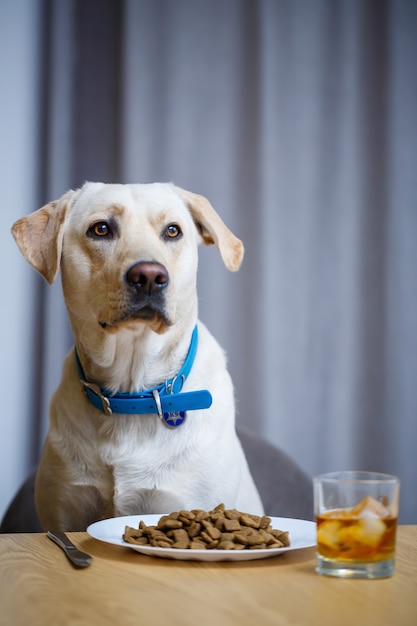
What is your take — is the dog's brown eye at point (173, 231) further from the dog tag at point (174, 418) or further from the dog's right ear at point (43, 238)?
the dog tag at point (174, 418)

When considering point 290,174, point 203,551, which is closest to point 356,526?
point 203,551

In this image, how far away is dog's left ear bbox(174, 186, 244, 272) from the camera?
1.82 metres

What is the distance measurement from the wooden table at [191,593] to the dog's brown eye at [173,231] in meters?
0.82

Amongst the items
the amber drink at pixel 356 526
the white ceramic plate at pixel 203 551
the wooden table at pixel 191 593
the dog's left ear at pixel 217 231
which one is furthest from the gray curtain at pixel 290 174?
the amber drink at pixel 356 526

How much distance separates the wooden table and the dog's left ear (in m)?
0.86

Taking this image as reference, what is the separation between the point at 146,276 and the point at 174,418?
0.33 m

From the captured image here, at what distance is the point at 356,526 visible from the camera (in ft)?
3.14

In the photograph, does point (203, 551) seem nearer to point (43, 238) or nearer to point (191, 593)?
point (191, 593)

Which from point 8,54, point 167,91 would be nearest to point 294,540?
point 167,91

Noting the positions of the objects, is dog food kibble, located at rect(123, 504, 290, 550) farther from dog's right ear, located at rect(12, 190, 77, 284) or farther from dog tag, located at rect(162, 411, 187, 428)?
dog's right ear, located at rect(12, 190, 77, 284)

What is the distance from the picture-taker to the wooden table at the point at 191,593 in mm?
825

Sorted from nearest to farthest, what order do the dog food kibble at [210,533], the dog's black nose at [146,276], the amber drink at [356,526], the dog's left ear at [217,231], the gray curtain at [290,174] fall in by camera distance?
the amber drink at [356,526] < the dog food kibble at [210,533] < the dog's black nose at [146,276] < the dog's left ear at [217,231] < the gray curtain at [290,174]

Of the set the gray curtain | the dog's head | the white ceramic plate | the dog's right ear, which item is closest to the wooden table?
the white ceramic plate

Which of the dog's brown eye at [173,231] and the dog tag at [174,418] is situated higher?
the dog's brown eye at [173,231]
